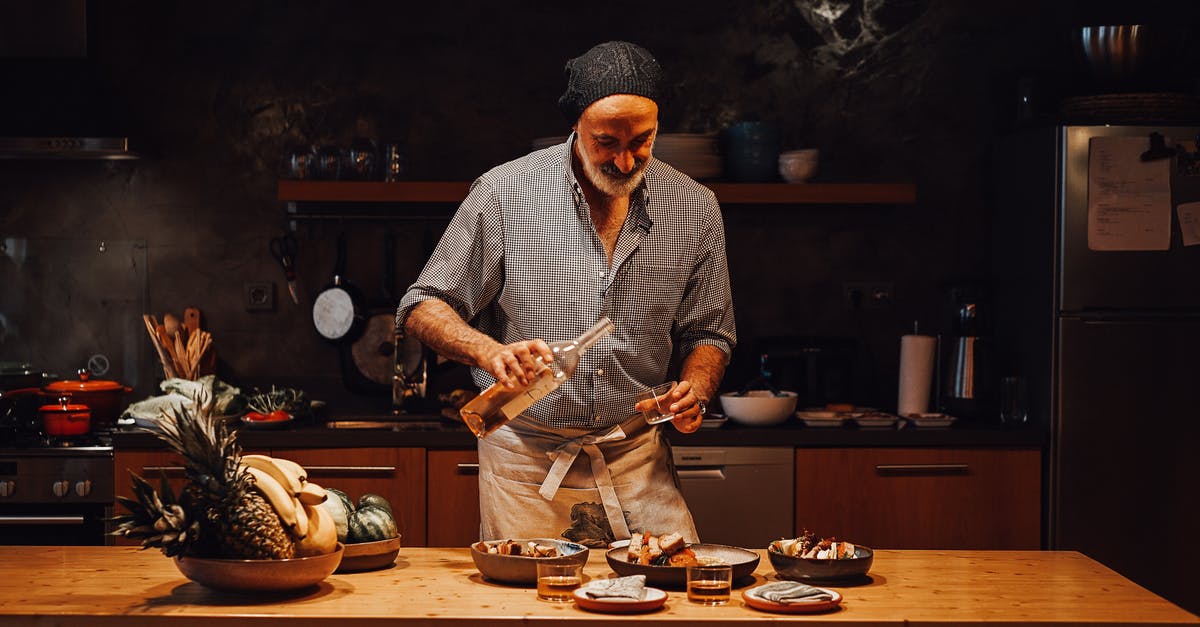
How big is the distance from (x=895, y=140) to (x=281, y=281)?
226 cm

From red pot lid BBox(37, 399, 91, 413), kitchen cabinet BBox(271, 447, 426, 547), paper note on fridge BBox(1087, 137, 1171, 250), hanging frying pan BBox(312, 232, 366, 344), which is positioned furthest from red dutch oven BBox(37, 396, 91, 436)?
paper note on fridge BBox(1087, 137, 1171, 250)

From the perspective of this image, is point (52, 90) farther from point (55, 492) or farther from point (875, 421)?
point (875, 421)

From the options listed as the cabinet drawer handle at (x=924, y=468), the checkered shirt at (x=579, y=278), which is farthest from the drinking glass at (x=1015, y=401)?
the checkered shirt at (x=579, y=278)

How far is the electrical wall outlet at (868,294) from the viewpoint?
435 cm

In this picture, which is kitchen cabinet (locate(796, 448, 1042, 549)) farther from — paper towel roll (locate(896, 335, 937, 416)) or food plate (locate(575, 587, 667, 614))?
food plate (locate(575, 587, 667, 614))

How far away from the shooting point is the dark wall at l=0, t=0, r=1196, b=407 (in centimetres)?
429

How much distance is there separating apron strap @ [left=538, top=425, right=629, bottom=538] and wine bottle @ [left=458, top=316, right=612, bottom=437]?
0.42m

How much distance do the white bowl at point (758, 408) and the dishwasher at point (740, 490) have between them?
0.11 meters

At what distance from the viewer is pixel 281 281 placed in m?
4.34

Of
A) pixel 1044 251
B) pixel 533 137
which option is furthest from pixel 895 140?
pixel 533 137

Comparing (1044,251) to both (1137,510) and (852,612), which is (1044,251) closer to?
(1137,510)

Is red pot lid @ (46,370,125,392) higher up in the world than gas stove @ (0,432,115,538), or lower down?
higher up

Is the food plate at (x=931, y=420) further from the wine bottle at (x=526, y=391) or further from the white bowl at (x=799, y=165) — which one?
the wine bottle at (x=526, y=391)

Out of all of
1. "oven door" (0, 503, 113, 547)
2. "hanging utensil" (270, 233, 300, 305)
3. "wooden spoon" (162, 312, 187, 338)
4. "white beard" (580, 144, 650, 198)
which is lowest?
"oven door" (0, 503, 113, 547)
